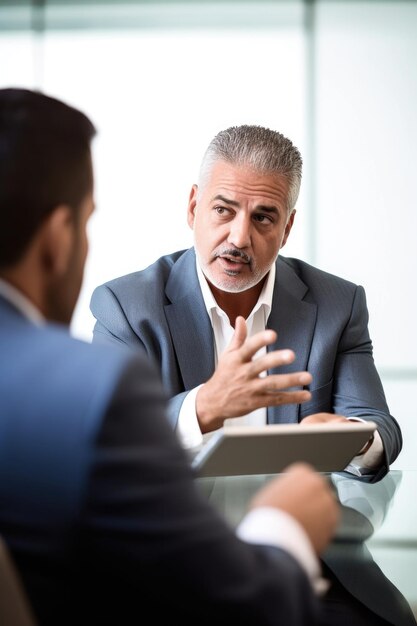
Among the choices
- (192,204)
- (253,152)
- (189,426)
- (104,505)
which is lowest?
(189,426)

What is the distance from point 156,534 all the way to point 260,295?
2.05 m

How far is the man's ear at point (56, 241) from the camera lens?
3.60 ft

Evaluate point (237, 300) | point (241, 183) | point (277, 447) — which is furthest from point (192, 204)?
point (277, 447)

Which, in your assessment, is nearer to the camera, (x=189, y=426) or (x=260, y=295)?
(x=189, y=426)

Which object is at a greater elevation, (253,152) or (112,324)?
(253,152)

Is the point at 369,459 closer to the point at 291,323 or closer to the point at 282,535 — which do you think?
the point at 291,323

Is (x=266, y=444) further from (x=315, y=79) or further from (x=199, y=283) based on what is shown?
(x=315, y=79)

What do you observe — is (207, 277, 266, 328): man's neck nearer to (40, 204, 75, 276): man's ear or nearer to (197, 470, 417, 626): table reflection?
(197, 470, 417, 626): table reflection

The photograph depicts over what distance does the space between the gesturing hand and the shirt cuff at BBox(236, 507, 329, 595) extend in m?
1.00

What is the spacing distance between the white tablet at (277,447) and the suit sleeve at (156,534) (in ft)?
2.56

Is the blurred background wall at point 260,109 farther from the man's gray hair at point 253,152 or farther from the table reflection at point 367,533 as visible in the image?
the table reflection at point 367,533

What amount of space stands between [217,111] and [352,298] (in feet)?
9.95

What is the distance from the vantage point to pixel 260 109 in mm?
5707

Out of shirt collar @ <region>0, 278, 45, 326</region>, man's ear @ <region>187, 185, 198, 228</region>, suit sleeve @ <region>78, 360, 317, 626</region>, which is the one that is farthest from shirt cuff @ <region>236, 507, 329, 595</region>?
man's ear @ <region>187, 185, 198, 228</region>
